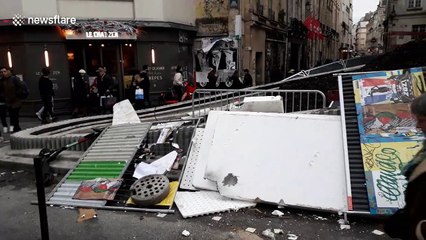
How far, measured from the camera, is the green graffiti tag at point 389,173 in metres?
4.40

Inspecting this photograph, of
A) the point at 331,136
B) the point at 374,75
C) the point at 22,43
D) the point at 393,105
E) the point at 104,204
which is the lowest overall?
the point at 104,204

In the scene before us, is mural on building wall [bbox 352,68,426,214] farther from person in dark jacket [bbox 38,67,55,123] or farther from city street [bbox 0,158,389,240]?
person in dark jacket [bbox 38,67,55,123]

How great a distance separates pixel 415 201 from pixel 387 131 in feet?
10.8

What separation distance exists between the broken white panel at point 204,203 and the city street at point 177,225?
3.1 inches

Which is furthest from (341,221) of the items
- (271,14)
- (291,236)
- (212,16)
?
(271,14)

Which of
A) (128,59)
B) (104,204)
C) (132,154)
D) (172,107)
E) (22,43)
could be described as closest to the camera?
(104,204)

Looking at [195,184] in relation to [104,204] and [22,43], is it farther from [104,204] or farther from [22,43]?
[22,43]

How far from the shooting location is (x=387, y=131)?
4.99 m

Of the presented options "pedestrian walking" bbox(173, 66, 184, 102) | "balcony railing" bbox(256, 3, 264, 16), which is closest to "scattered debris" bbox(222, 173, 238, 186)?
Answer: "pedestrian walking" bbox(173, 66, 184, 102)

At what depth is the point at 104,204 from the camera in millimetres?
5066

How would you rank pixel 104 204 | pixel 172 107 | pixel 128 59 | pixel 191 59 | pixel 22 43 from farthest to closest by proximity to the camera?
pixel 191 59 → pixel 128 59 → pixel 22 43 → pixel 172 107 → pixel 104 204

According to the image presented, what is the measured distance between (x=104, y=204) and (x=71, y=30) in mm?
10508

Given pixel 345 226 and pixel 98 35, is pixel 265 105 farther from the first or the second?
pixel 98 35

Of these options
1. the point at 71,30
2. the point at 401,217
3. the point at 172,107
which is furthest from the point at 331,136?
the point at 71,30
